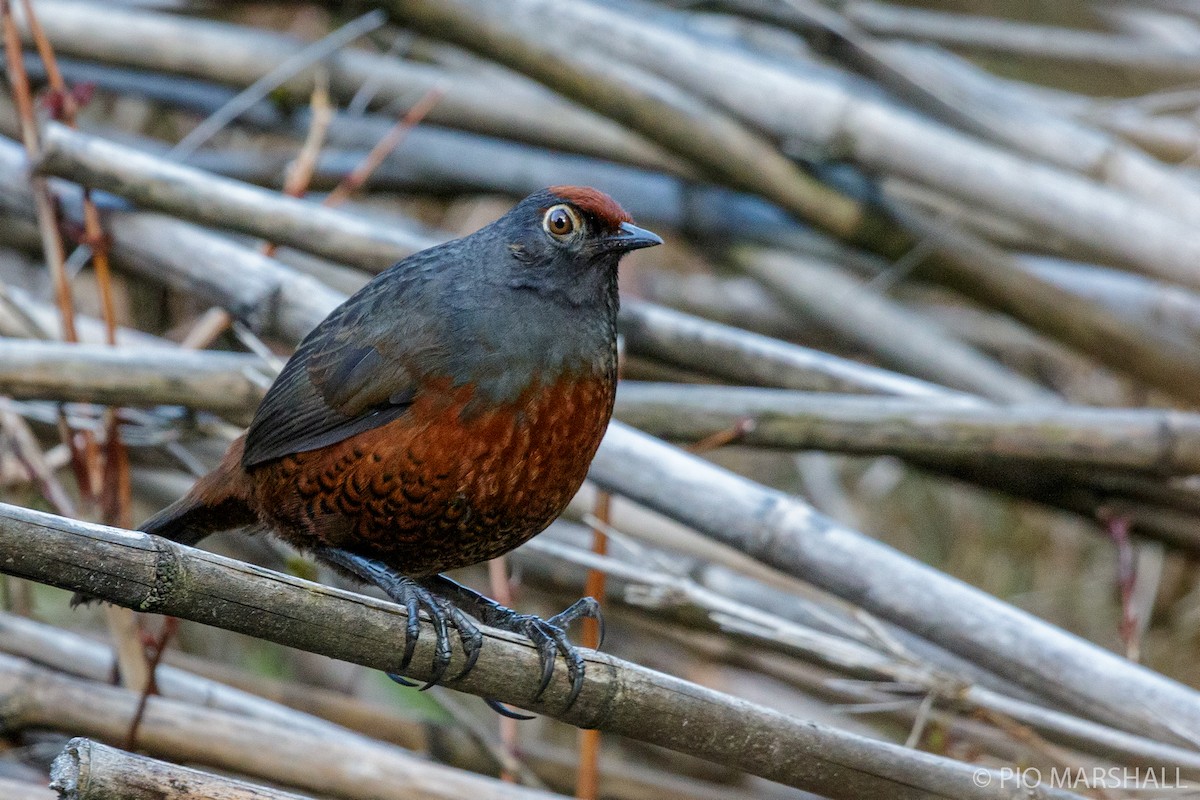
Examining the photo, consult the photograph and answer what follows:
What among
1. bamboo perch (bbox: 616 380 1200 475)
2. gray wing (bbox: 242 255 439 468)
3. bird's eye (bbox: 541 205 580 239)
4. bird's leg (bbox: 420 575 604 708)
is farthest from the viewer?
bamboo perch (bbox: 616 380 1200 475)

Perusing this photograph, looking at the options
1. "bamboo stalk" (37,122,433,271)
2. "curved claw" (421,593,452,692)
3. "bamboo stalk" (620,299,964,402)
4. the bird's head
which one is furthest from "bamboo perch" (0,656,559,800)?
"bamboo stalk" (620,299,964,402)

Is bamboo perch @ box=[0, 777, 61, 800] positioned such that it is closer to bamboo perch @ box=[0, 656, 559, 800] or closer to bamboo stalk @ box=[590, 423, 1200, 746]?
bamboo perch @ box=[0, 656, 559, 800]

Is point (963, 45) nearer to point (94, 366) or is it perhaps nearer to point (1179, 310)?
point (1179, 310)

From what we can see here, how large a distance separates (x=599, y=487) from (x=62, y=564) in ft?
5.24

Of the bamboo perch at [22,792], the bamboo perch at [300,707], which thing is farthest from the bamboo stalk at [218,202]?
the bamboo perch at [22,792]

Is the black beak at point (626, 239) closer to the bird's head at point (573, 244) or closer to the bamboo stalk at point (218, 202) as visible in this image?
the bird's head at point (573, 244)

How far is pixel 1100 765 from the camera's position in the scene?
296 cm

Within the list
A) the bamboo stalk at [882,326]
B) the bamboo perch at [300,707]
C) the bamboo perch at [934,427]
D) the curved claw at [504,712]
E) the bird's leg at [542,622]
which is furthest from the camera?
the bamboo stalk at [882,326]

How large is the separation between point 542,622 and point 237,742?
92 cm

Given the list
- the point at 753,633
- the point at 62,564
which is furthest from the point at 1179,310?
the point at 62,564

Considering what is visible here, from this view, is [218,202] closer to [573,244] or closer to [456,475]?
[573,244]

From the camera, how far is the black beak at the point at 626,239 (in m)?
2.51

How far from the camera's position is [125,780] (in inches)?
67.9

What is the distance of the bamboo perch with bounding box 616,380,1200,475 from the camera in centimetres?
329
